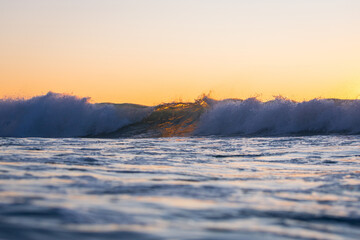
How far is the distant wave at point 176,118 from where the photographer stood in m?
18.8

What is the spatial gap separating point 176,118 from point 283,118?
5.87 m

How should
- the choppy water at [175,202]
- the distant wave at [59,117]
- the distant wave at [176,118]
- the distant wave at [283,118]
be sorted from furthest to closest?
1. the distant wave at [59,117]
2. the distant wave at [176,118]
3. the distant wave at [283,118]
4. the choppy water at [175,202]

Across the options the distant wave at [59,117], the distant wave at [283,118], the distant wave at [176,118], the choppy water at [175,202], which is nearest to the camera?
the choppy water at [175,202]

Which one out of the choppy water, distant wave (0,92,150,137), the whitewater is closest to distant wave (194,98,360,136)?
distant wave (0,92,150,137)

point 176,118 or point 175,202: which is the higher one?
point 176,118

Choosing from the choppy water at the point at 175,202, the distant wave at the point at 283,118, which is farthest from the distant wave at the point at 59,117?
the choppy water at the point at 175,202

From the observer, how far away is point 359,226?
9.35ft

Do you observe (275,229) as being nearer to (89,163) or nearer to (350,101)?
(89,163)

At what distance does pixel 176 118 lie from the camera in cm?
2331

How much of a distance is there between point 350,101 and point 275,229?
18.0 metres

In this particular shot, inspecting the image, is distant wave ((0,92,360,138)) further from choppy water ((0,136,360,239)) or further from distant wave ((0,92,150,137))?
choppy water ((0,136,360,239))

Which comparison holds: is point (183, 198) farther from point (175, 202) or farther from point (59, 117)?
point (59, 117)

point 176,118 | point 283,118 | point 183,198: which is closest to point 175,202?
point 183,198

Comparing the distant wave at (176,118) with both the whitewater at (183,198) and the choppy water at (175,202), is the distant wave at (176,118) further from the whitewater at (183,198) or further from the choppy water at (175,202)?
the choppy water at (175,202)
